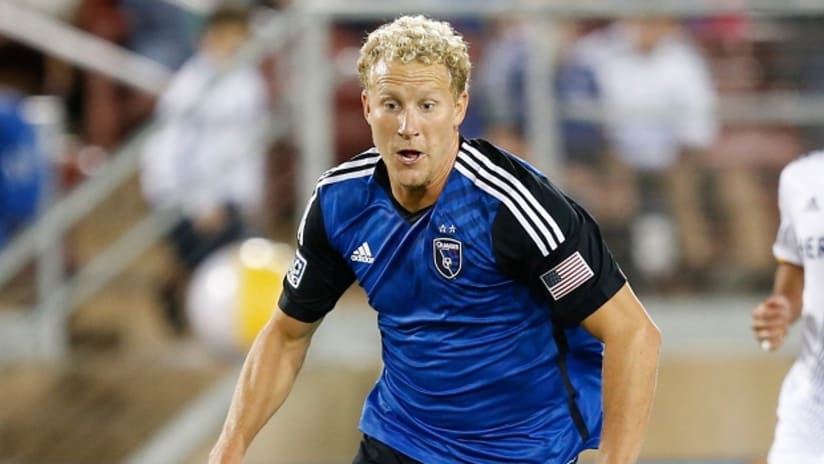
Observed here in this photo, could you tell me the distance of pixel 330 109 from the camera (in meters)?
8.65

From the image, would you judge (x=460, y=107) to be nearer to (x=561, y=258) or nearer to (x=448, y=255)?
(x=448, y=255)

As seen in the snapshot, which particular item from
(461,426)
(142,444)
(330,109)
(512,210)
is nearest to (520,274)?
(512,210)

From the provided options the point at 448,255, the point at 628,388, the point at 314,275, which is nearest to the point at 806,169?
the point at 628,388

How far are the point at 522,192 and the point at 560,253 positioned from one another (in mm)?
204

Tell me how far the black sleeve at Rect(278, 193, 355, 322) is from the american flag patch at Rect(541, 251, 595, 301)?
28.2 inches

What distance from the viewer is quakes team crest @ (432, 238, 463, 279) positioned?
466cm

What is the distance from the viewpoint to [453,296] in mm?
4734

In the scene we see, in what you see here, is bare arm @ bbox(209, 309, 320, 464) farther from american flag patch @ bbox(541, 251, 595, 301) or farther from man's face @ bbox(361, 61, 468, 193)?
american flag patch @ bbox(541, 251, 595, 301)

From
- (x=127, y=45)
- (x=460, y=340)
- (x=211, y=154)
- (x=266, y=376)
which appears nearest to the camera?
(x=460, y=340)

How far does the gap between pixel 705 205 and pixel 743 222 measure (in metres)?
0.22

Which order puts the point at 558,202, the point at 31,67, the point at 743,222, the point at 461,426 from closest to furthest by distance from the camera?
the point at 558,202, the point at 461,426, the point at 743,222, the point at 31,67

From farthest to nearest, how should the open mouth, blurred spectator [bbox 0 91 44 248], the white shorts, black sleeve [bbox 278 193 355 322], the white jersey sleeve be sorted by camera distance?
blurred spectator [bbox 0 91 44 248]
the white jersey sleeve
the white shorts
black sleeve [bbox 278 193 355 322]
the open mouth

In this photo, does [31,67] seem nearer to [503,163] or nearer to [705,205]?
[705,205]

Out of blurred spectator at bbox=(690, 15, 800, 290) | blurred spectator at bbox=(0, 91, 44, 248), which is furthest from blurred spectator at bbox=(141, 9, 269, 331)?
blurred spectator at bbox=(690, 15, 800, 290)
